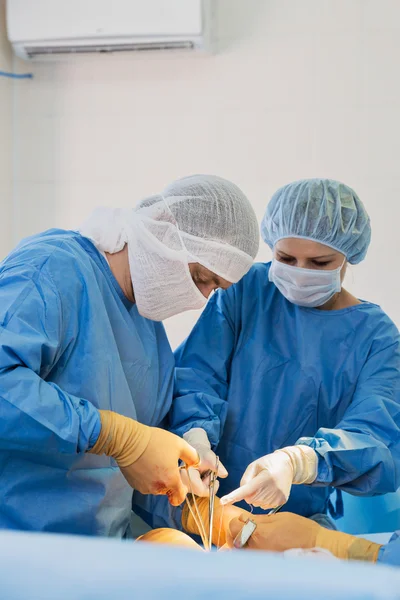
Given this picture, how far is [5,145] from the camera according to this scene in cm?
349

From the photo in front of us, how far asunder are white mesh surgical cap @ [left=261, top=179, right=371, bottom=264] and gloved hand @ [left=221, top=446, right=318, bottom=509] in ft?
2.15

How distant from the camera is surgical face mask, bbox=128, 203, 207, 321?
171 centimetres

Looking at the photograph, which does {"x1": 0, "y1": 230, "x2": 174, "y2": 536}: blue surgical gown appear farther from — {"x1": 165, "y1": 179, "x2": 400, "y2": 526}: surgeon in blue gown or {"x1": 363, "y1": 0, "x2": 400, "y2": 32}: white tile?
{"x1": 363, "y1": 0, "x2": 400, "y2": 32}: white tile

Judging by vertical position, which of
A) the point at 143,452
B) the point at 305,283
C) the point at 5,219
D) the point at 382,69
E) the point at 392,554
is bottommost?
the point at 392,554

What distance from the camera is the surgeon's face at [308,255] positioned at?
83.6 inches

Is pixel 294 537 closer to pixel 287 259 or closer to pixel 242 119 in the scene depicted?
pixel 287 259

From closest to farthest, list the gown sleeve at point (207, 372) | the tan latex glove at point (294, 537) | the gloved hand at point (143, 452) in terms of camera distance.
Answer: the gloved hand at point (143, 452) < the tan latex glove at point (294, 537) < the gown sleeve at point (207, 372)

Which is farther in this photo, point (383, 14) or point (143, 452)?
point (383, 14)

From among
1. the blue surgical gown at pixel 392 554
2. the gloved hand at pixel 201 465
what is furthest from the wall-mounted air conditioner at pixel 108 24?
the blue surgical gown at pixel 392 554

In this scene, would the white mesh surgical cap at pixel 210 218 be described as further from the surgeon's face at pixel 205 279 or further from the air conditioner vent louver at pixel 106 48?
the air conditioner vent louver at pixel 106 48

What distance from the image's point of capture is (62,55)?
11.2 ft

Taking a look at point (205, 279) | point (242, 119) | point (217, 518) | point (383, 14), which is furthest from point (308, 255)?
point (383, 14)

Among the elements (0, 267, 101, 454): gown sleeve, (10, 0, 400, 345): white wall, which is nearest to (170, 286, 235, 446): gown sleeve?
(0, 267, 101, 454): gown sleeve

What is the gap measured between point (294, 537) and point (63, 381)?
70cm
